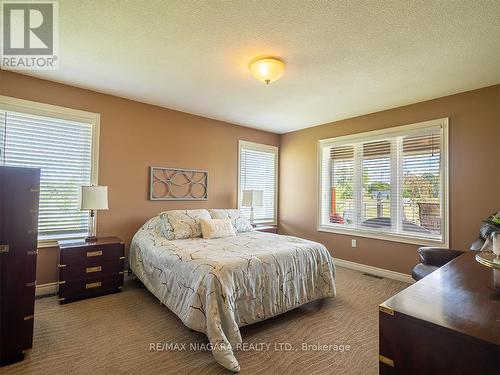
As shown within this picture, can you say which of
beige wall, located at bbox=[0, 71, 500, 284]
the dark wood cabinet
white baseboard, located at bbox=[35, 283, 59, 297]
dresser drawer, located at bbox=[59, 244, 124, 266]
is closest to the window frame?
beige wall, located at bbox=[0, 71, 500, 284]

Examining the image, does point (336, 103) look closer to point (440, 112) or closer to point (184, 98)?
point (440, 112)

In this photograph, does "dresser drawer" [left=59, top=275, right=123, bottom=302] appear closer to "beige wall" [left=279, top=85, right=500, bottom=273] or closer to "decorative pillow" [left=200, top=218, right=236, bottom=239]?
"decorative pillow" [left=200, top=218, right=236, bottom=239]

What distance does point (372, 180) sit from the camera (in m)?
4.17

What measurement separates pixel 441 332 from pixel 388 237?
3278 mm

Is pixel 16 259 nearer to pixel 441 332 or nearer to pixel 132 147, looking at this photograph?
pixel 132 147

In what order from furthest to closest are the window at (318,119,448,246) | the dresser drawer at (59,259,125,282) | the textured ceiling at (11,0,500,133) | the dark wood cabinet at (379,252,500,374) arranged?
1. the window at (318,119,448,246)
2. the dresser drawer at (59,259,125,282)
3. the textured ceiling at (11,0,500,133)
4. the dark wood cabinet at (379,252,500,374)

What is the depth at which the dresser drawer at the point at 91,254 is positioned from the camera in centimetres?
280

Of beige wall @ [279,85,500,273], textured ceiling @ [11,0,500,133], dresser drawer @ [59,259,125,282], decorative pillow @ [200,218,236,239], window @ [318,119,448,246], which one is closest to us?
textured ceiling @ [11,0,500,133]

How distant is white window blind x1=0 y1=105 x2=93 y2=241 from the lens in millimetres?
2910

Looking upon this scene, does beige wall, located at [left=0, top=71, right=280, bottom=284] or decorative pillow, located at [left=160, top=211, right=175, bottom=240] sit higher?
beige wall, located at [left=0, top=71, right=280, bottom=284]

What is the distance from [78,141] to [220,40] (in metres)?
2.37

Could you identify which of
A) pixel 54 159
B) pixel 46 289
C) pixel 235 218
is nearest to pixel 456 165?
pixel 235 218

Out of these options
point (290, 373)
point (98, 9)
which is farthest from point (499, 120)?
point (98, 9)

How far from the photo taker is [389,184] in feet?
13.0
